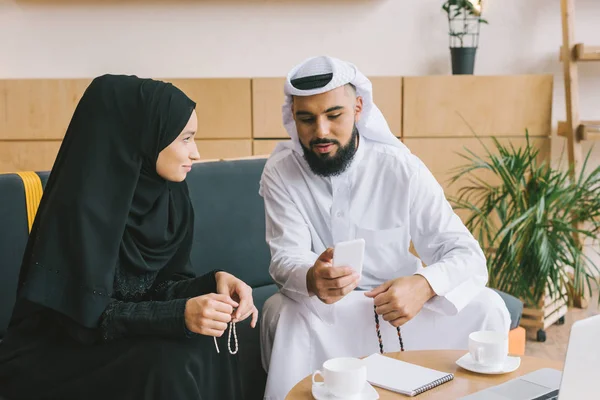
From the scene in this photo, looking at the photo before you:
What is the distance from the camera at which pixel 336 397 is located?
164 cm

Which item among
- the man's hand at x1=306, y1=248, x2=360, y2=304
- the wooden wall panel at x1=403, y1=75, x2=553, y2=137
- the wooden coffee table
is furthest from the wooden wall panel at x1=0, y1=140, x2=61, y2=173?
the wooden coffee table

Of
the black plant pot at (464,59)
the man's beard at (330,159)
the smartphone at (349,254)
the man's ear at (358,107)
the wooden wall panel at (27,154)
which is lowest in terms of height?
the smartphone at (349,254)

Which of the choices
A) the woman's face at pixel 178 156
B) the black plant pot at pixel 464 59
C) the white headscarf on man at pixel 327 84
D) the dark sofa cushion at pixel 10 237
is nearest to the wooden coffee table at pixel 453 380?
the woman's face at pixel 178 156

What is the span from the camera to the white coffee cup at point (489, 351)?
1810mm

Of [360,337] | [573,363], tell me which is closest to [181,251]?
[360,337]

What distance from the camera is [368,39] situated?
5.23 m

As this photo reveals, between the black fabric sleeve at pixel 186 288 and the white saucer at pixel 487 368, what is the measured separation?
0.73m

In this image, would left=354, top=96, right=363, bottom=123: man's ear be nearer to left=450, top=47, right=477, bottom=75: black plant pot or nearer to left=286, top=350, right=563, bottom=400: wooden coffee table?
left=286, top=350, right=563, bottom=400: wooden coffee table

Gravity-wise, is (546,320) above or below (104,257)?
below

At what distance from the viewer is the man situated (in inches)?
94.7

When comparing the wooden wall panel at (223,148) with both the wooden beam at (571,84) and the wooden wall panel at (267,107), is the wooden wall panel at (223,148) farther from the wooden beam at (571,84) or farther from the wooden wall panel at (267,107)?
the wooden beam at (571,84)

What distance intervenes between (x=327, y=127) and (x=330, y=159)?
0.11 metres

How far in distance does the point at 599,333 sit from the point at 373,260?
4.55 feet

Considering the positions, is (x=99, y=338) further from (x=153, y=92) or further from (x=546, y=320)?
(x=546, y=320)
